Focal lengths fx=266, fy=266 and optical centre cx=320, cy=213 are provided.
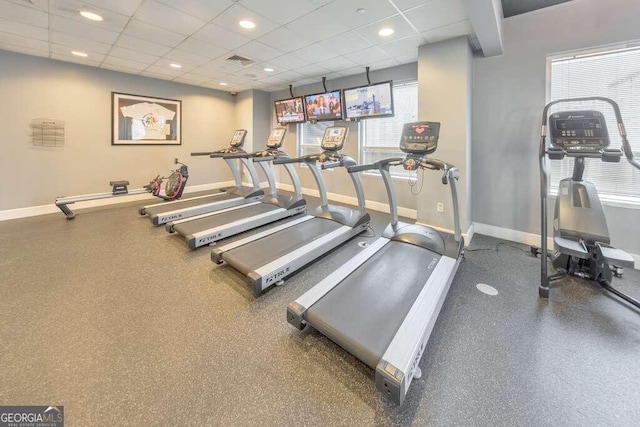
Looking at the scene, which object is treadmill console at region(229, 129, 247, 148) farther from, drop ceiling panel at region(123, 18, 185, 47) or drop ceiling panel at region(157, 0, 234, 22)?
drop ceiling panel at region(157, 0, 234, 22)

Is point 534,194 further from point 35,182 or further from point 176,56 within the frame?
point 35,182

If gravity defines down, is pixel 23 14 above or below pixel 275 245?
above

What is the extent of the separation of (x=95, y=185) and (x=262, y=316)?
18.4 ft

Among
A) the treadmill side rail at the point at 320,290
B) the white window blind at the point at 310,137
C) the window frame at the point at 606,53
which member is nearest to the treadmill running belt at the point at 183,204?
the white window blind at the point at 310,137

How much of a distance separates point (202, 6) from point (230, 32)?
2.19 feet

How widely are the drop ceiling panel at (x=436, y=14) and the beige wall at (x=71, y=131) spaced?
578 centimetres

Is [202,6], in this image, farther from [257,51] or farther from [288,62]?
→ [288,62]

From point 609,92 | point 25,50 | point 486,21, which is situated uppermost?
point 25,50

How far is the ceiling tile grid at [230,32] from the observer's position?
2.89 meters

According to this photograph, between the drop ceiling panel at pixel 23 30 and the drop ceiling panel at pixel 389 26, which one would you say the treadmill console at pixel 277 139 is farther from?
the drop ceiling panel at pixel 23 30

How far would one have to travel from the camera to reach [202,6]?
9.46 ft

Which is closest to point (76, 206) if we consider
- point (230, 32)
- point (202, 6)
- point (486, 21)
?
point (230, 32)

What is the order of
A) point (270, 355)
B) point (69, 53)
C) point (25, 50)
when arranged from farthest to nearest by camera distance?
point (69, 53)
point (25, 50)
point (270, 355)

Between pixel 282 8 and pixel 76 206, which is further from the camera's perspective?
pixel 76 206
